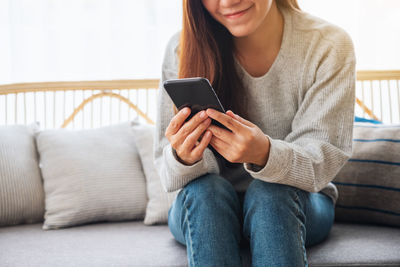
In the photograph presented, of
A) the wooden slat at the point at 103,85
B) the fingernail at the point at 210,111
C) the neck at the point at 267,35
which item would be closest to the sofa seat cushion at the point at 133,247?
the fingernail at the point at 210,111

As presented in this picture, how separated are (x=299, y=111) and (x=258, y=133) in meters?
0.26

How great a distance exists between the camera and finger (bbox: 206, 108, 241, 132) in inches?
30.0

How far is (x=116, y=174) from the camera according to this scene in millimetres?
1354

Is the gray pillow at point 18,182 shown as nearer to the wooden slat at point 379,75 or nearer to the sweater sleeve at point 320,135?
the sweater sleeve at point 320,135

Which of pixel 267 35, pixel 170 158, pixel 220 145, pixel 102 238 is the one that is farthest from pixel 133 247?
pixel 267 35

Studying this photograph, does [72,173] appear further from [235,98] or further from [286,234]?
[286,234]

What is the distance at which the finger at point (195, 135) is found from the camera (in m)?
0.80

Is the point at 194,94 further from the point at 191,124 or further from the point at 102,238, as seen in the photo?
the point at 102,238

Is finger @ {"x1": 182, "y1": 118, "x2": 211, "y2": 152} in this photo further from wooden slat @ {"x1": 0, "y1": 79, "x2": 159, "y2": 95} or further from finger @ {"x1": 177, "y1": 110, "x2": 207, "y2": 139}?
wooden slat @ {"x1": 0, "y1": 79, "x2": 159, "y2": 95}

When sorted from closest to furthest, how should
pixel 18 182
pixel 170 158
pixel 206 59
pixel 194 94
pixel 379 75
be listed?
pixel 194 94 < pixel 170 158 < pixel 206 59 < pixel 18 182 < pixel 379 75

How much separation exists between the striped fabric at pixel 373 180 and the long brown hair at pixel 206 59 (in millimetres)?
413

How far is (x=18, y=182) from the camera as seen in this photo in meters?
1.32

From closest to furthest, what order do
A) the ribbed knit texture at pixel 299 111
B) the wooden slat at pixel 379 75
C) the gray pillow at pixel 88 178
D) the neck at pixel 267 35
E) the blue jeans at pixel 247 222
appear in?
the blue jeans at pixel 247 222
the ribbed knit texture at pixel 299 111
the neck at pixel 267 35
the gray pillow at pixel 88 178
the wooden slat at pixel 379 75

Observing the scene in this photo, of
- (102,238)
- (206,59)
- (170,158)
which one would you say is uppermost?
(206,59)
